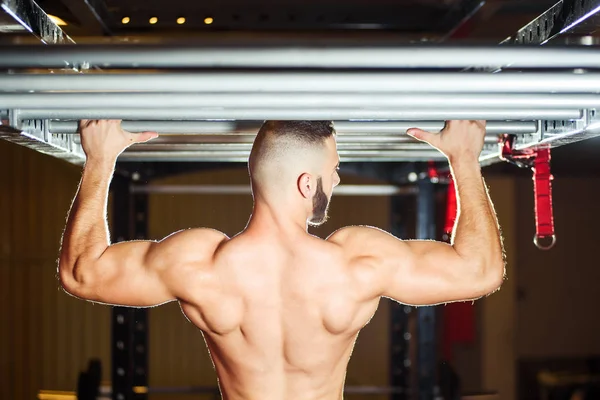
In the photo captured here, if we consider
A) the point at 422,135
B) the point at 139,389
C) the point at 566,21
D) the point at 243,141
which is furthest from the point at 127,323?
the point at 566,21

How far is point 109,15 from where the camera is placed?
1.94 m

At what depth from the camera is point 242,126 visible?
1.41 meters

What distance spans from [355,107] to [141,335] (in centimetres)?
236

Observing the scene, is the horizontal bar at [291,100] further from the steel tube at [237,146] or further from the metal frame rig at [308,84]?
the steel tube at [237,146]

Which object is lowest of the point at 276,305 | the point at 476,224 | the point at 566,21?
the point at 276,305

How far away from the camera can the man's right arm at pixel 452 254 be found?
141cm

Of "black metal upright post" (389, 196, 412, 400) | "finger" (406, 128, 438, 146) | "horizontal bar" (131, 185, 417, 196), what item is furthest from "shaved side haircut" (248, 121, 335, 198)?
"black metal upright post" (389, 196, 412, 400)

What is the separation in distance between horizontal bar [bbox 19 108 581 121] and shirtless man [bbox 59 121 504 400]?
24 centimetres

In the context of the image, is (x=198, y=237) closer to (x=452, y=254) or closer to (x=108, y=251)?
(x=108, y=251)

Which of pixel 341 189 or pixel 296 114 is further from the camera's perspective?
pixel 341 189

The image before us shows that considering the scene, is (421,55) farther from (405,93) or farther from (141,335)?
(141,335)

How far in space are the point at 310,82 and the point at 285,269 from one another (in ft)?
2.29

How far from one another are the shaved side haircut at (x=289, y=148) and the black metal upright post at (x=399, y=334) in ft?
5.79

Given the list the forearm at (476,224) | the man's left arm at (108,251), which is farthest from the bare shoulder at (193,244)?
the forearm at (476,224)
